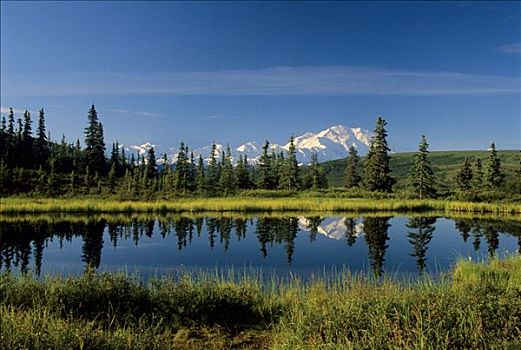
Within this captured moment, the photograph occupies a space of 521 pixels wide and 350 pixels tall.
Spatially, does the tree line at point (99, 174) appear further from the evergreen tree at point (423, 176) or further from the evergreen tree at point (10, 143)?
the evergreen tree at point (423, 176)

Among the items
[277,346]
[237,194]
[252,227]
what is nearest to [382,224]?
[252,227]

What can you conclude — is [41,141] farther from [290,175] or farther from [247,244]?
[247,244]

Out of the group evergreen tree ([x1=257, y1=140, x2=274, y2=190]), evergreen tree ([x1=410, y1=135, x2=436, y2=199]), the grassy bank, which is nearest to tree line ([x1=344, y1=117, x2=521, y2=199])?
evergreen tree ([x1=410, y1=135, x2=436, y2=199])

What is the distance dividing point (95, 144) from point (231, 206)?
4854 cm

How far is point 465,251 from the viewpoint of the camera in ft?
78.8

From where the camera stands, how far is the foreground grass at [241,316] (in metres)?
6.52

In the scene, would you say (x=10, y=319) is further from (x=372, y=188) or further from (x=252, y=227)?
(x=372, y=188)

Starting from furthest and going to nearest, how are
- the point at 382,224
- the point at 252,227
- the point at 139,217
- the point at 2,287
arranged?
1. the point at 139,217
2. the point at 382,224
3. the point at 252,227
4. the point at 2,287

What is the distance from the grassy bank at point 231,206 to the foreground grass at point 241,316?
36.9 m

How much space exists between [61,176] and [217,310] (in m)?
71.9

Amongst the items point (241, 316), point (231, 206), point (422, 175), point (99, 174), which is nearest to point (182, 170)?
point (99, 174)

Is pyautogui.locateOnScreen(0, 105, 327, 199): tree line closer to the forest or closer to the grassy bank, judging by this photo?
the forest

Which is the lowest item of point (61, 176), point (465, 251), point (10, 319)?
point (465, 251)

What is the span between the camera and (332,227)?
1417 inches
